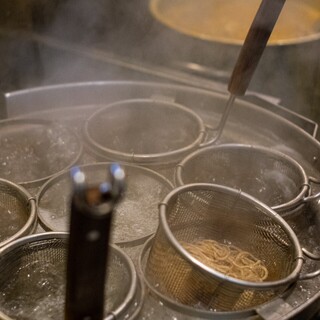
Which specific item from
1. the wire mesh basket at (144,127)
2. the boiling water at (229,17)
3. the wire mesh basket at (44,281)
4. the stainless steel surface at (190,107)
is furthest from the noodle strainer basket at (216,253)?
the boiling water at (229,17)

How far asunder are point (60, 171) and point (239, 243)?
954 mm

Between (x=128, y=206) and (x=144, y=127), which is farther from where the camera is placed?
(x=144, y=127)

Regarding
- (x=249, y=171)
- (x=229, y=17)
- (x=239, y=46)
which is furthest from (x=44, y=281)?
(x=229, y=17)

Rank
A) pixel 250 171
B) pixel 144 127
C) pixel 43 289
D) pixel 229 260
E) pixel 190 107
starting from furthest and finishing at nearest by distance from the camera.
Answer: pixel 190 107
pixel 144 127
pixel 250 171
pixel 229 260
pixel 43 289

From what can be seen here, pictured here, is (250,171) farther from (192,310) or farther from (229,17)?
(229,17)

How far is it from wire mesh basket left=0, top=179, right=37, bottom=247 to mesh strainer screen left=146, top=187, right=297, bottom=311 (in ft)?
1.89

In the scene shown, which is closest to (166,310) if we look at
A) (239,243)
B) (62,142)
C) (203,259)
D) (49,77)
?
(203,259)

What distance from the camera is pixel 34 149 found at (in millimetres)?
2514

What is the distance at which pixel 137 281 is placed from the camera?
1762mm

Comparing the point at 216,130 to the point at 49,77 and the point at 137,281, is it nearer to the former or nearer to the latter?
the point at 137,281

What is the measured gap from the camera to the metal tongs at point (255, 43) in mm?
2061

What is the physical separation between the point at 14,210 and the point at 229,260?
1.01 meters

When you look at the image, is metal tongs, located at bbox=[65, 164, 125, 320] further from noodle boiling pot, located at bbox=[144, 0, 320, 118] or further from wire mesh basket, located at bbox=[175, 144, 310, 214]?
noodle boiling pot, located at bbox=[144, 0, 320, 118]

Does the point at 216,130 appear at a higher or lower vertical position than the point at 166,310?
higher
